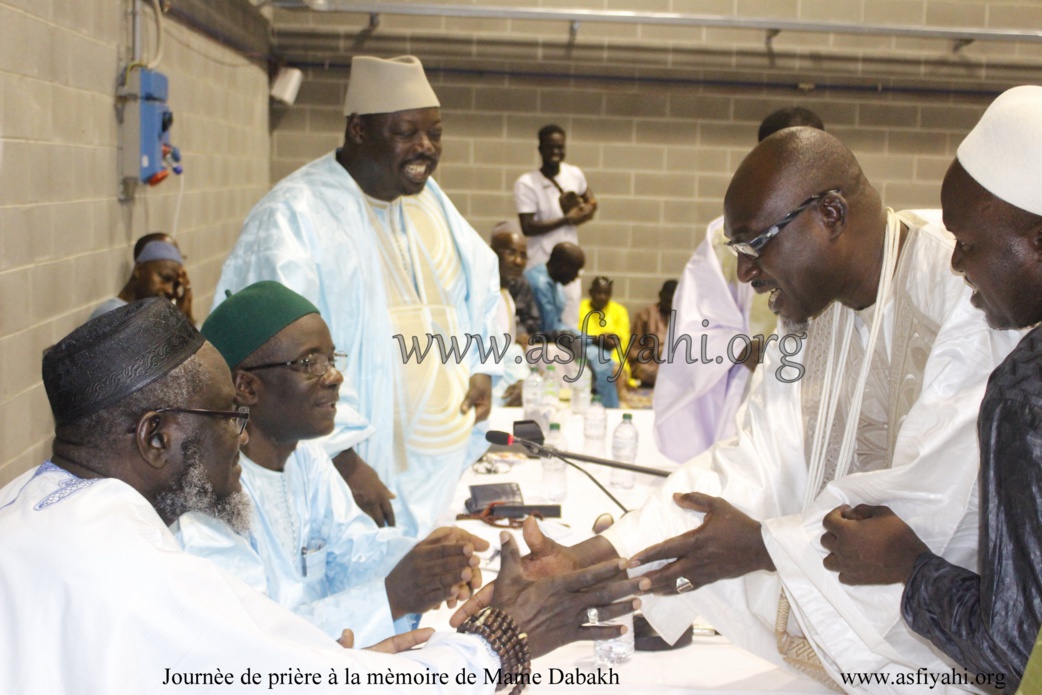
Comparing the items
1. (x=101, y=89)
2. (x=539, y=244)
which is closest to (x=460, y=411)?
(x=101, y=89)

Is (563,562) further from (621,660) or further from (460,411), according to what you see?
(460,411)

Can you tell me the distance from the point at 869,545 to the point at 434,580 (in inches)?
35.8

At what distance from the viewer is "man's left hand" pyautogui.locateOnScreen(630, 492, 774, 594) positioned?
2.05 m

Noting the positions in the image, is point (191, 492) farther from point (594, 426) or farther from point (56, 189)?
point (56, 189)

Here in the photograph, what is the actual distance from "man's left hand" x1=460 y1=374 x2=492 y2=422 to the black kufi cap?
1.93 meters

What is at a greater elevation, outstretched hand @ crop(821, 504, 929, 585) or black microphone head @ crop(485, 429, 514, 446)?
outstretched hand @ crop(821, 504, 929, 585)

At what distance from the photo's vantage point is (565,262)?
714 centimetres

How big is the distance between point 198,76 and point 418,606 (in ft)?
16.0

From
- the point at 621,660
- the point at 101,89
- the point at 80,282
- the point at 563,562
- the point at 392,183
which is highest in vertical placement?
the point at 101,89

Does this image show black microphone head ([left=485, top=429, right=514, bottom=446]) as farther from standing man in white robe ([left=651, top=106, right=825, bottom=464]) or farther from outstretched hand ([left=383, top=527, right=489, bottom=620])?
standing man in white robe ([left=651, top=106, right=825, bottom=464])

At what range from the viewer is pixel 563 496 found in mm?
3010

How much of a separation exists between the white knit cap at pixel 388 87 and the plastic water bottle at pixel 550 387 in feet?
4.10

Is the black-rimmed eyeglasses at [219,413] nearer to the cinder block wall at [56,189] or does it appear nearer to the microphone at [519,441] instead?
A: the microphone at [519,441]

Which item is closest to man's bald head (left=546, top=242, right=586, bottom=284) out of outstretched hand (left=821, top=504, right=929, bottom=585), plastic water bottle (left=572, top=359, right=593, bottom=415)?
plastic water bottle (left=572, top=359, right=593, bottom=415)
